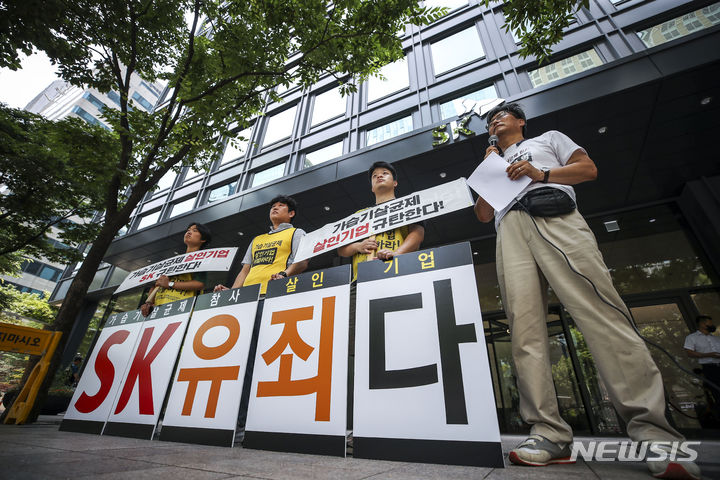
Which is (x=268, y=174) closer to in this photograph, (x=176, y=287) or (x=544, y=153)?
(x=176, y=287)

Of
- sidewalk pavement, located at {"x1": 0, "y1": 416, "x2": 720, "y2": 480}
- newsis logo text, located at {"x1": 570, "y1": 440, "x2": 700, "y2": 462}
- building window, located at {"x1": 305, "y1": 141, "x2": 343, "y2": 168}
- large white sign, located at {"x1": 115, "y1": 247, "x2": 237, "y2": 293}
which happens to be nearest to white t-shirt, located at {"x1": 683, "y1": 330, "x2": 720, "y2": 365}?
sidewalk pavement, located at {"x1": 0, "y1": 416, "x2": 720, "y2": 480}

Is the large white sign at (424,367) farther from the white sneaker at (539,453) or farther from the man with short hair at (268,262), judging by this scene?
the man with short hair at (268,262)

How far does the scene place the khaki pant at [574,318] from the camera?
119 centimetres

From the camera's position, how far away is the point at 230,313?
211 centimetres

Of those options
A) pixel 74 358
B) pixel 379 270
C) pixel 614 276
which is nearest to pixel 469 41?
pixel 614 276

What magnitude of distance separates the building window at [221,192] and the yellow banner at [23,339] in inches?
268

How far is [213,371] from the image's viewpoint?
1.94 metres

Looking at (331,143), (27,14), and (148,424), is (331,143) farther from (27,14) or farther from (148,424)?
(148,424)

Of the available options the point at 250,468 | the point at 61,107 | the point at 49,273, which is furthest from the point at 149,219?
the point at 61,107

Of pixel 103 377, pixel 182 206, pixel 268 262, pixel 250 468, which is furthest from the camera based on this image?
pixel 182 206

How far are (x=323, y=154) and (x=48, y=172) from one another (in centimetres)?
573

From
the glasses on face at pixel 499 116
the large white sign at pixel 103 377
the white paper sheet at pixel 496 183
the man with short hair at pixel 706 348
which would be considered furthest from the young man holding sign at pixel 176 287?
the man with short hair at pixel 706 348

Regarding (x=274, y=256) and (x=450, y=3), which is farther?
(x=450, y=3)

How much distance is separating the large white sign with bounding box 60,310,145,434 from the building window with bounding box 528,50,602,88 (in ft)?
26.3
